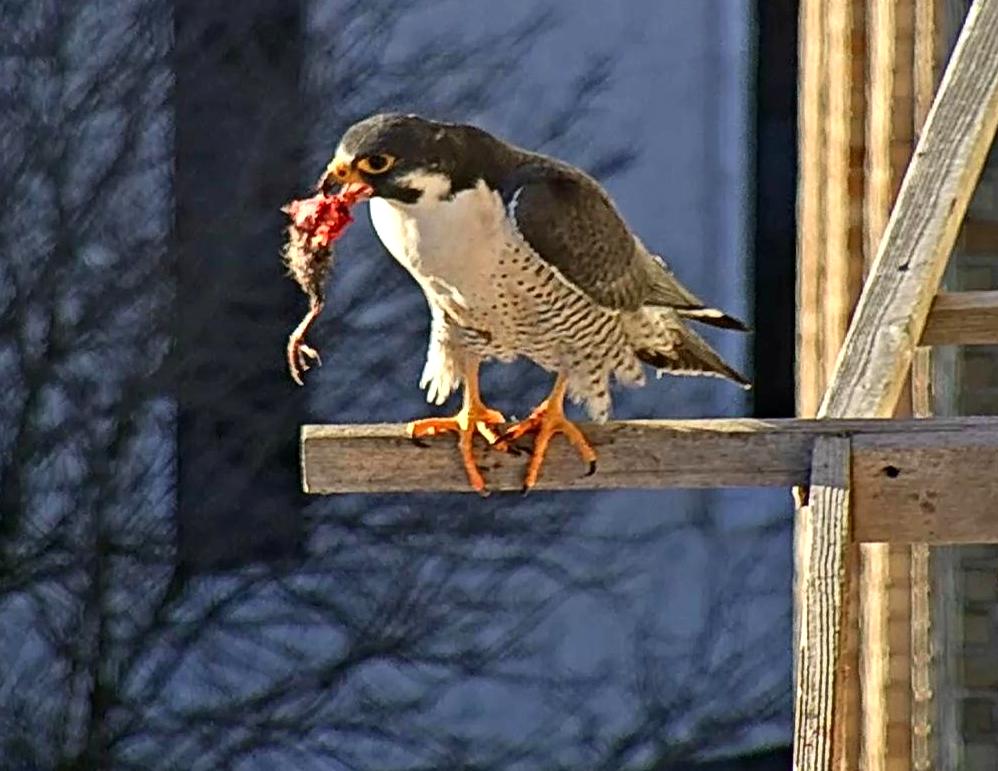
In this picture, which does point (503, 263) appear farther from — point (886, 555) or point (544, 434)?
point (886, 555)

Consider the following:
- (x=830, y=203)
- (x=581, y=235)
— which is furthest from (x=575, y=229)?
(x=830, y=203)

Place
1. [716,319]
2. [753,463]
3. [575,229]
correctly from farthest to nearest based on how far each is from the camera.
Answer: [716,319] → [575,229] → [753,463]

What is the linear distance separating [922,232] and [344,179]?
575mm

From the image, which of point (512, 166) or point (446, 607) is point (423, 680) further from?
point (512, 166)

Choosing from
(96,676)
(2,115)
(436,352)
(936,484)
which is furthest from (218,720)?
(936,484)

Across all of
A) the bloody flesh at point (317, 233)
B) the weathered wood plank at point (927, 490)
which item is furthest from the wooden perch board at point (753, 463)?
the bloody flesh at point (317, 233)

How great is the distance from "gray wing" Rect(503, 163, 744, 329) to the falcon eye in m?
0.16

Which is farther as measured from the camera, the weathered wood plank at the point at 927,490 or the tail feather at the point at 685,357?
the tail feather at the point at 685,357

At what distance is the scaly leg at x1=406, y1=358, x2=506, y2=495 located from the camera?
1870 mm

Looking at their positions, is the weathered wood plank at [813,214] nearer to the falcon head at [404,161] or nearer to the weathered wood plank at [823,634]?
the falcon head at [404,161]

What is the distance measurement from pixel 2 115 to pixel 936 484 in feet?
9.55

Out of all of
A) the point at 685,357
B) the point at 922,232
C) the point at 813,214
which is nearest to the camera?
the point at 922,232

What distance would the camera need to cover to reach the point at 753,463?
1.64 metres

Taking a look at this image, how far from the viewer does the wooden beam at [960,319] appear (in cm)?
203
